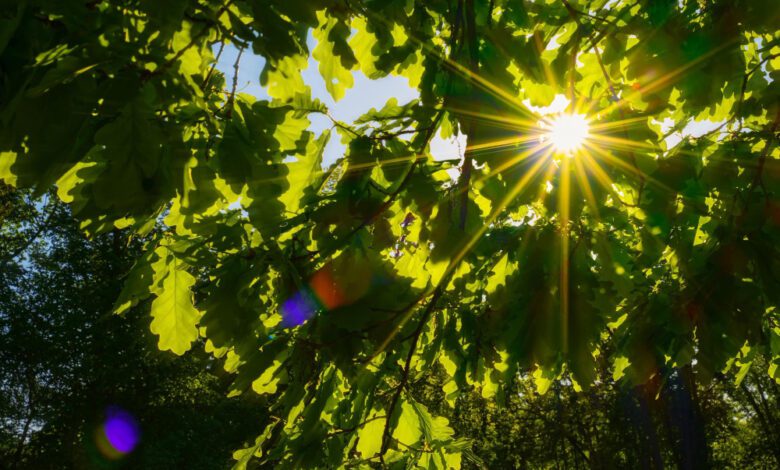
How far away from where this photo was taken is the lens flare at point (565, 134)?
186cm

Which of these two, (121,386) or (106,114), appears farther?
(121,386)

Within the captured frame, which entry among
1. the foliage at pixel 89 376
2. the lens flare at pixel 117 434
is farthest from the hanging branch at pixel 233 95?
the lens flare at pixel 117 434

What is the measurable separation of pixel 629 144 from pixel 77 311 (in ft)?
54.3

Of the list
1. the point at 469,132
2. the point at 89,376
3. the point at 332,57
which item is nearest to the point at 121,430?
the point at 89,376

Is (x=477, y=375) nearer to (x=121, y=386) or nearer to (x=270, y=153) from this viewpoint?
→ (x=270, y=153)

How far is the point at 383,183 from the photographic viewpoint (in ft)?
7.51

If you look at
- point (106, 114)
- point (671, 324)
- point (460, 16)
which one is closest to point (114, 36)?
point (106, 114)

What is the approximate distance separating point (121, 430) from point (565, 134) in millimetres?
16688

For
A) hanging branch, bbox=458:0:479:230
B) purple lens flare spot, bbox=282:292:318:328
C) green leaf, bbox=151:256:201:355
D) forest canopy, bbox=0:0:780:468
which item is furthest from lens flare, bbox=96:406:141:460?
hanging branch, bbox=458:0:479:230

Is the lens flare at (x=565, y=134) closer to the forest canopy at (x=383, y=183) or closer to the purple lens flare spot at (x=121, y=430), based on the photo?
the forest canopy at (x=383, y=183)

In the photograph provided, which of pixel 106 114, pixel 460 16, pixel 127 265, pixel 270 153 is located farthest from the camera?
pixel 127 265

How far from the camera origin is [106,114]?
1.32 metres

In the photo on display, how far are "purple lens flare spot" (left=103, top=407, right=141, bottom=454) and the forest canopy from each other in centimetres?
1508

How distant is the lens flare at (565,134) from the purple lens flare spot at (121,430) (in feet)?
54.3
